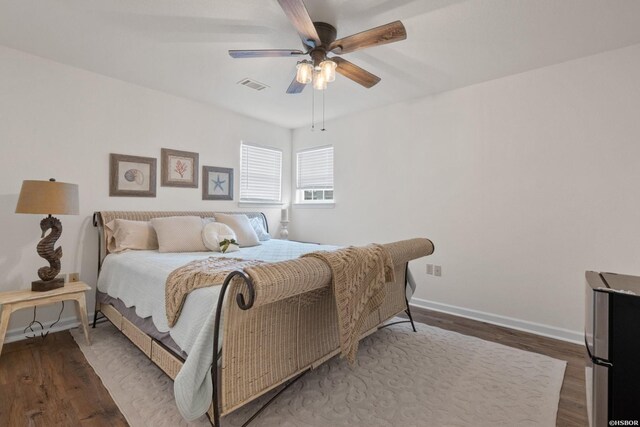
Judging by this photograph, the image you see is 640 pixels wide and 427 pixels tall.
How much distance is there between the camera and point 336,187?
14.6ft

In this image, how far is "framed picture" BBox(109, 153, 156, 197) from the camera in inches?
124

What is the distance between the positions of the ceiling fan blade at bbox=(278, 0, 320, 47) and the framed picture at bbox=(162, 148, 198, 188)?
2323 millimetres

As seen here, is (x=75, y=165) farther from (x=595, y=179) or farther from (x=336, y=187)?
A: (x=595, y=179)

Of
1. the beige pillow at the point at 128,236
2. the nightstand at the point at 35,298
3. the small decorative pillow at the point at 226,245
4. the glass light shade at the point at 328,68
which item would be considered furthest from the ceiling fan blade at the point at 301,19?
the nightstand at the point at 35,298

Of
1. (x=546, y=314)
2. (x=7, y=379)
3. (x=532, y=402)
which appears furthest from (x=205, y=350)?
(x=546, y=314)

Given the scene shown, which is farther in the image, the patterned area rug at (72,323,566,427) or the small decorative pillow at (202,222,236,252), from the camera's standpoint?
the small decorative pillow at (202,222,236,252)

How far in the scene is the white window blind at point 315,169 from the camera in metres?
A: 4.57

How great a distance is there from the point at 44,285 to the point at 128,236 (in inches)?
28.0

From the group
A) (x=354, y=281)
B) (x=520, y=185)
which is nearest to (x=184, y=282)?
(x=354, y=281)

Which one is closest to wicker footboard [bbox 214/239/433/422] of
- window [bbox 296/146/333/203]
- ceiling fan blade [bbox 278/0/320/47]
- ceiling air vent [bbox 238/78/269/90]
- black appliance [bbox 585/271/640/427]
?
black appliance [bbox 585/271/640/427]

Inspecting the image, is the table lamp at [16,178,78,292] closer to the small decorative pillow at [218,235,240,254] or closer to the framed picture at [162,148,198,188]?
the framed picture at [162,148,198,188]

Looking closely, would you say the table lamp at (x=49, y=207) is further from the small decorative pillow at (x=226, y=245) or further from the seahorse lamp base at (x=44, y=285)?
the small decorative pillow at (x=226, y=245)

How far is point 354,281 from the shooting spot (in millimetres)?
1688

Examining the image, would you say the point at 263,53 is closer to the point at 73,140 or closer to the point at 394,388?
the point at 73,140
